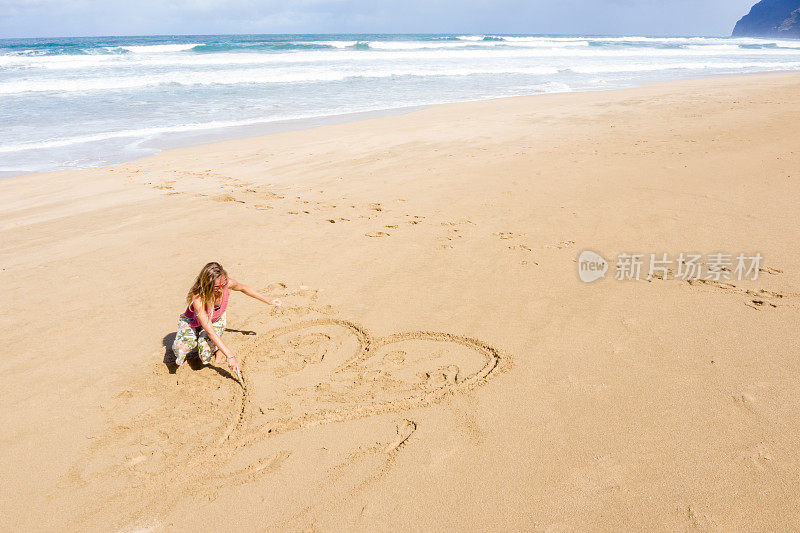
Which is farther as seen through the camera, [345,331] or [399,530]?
[345,331]

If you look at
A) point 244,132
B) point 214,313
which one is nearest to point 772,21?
point 244,132

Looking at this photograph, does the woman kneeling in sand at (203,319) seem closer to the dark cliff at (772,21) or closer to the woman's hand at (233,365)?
the woman's hand at (233,365)

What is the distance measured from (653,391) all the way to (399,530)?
1.74 metres

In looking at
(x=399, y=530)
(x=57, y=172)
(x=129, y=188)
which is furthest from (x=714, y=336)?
(x=57, y=172)

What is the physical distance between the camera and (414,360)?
339 centimetres

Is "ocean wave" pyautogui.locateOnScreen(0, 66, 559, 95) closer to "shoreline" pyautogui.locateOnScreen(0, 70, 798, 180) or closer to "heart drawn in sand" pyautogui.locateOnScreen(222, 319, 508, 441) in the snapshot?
"shoreline" pyautogui.locateOnScreen(0, 70, 798, 180)

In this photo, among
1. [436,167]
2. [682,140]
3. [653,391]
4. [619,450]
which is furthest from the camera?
[682,140]

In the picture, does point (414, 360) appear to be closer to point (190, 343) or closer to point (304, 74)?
point (190, 343)

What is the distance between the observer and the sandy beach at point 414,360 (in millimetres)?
2355

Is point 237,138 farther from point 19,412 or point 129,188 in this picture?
Answer: point 19,412

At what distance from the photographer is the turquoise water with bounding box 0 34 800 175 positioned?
11406 millimetres

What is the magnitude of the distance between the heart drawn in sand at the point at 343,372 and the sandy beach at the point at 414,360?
2cm

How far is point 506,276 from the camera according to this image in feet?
14.7

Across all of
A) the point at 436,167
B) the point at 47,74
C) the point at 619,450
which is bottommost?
the point at 619,450
